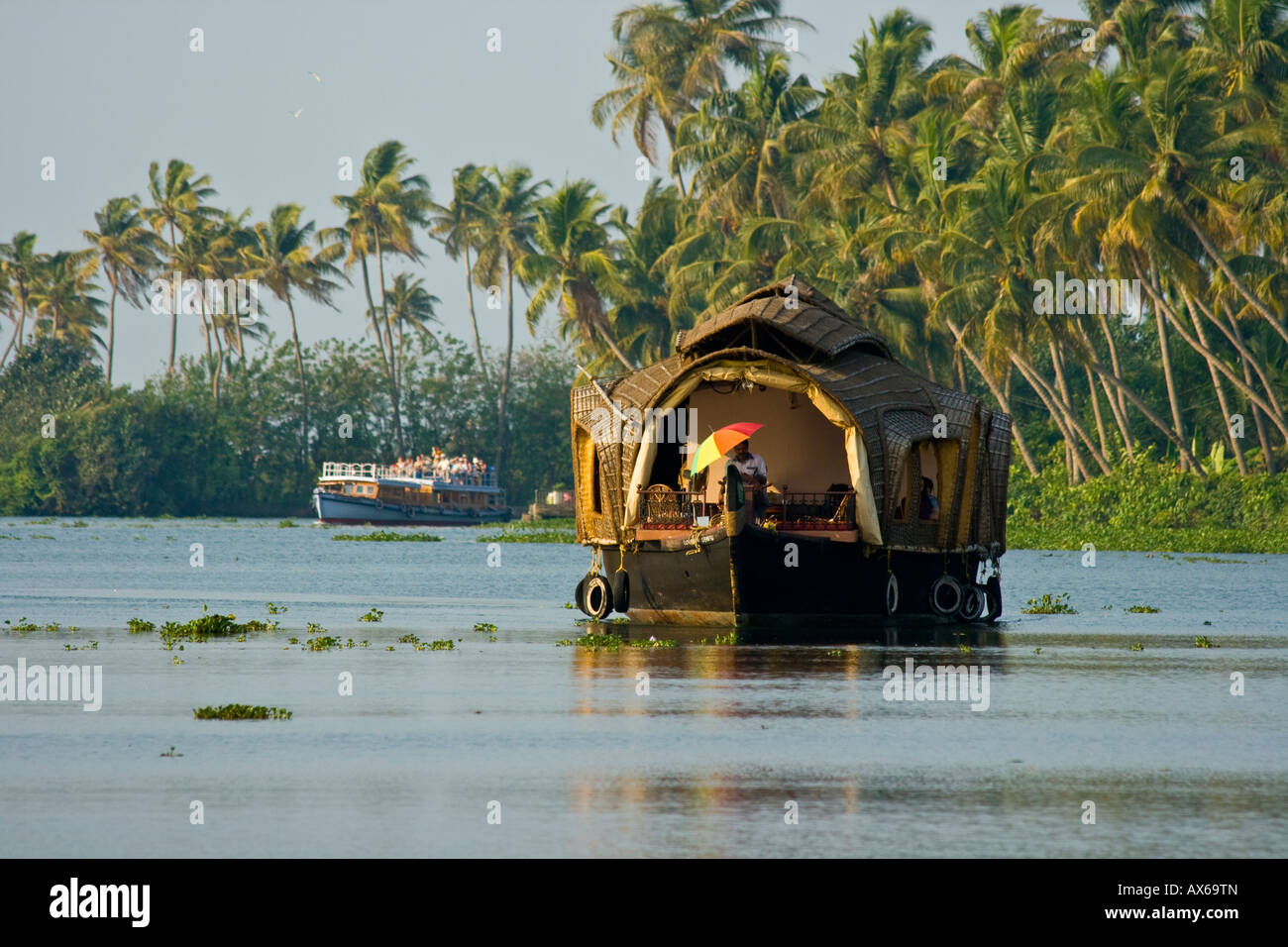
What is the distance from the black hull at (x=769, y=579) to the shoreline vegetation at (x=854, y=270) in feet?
84.5

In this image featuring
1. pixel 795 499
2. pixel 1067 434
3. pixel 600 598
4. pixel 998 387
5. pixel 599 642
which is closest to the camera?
pixel 599 642

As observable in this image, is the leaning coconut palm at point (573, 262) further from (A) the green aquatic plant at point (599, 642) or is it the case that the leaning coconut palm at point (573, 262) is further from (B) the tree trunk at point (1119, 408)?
(A) the green aquatic plant at point (599, 642)

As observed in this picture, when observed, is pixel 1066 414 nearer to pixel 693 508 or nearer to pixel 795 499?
pixel 795 499

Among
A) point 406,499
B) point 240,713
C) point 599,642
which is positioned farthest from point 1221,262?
point 406,499

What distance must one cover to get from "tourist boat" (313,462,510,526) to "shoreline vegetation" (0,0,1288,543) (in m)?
7.04

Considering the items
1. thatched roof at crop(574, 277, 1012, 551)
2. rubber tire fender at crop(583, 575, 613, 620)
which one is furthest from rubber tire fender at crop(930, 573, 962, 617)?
rubber tire fender at crop(583, 575, 613, 620)

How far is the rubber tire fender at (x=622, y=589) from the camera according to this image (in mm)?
27328

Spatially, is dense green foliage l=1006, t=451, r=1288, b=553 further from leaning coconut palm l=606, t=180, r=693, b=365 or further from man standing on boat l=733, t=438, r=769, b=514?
man standing on boat l=733, t=438, r=769, b=514

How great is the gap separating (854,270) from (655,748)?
180ft

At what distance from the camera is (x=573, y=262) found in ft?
262

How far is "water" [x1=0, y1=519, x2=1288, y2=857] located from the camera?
35.7ft

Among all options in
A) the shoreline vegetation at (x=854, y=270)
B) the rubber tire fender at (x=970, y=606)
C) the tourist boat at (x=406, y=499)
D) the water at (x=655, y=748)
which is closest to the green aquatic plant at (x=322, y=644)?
the water at (x=655, y=748)
